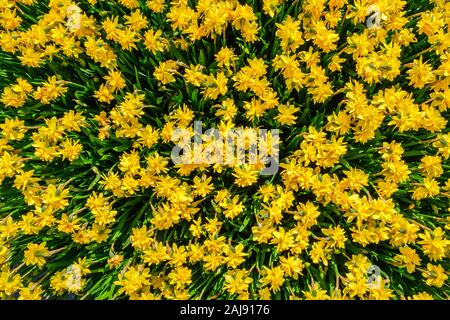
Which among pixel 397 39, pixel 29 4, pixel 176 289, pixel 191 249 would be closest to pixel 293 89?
pixel 397 39

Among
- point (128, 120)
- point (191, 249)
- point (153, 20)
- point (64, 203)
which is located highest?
point (153, 20)

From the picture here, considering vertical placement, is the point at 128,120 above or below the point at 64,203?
above
